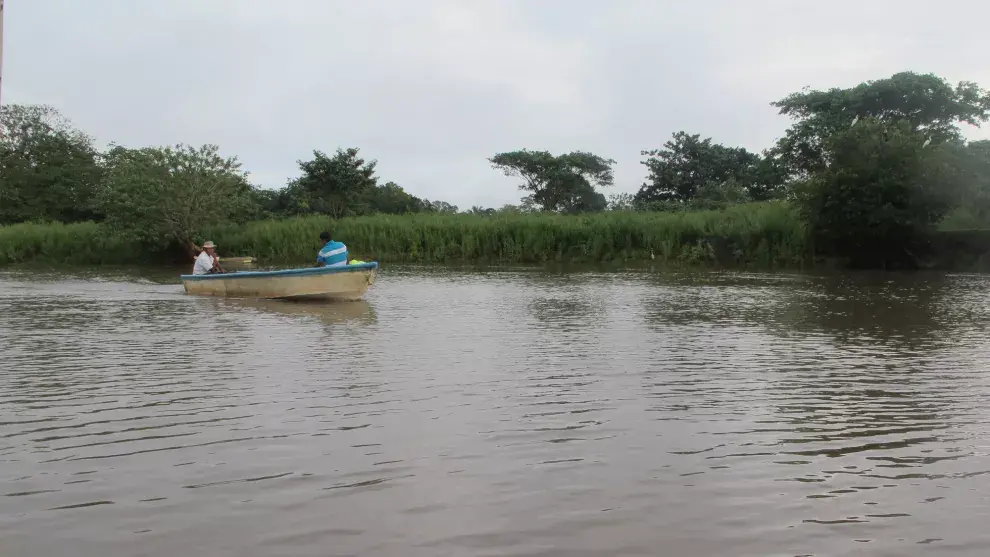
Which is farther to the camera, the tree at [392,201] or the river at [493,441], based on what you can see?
the tree at [392,201]

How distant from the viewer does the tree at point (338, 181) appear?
49625 millimetres

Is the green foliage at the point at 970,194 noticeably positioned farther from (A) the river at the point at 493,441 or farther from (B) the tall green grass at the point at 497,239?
(A) the river at the point at 493,441

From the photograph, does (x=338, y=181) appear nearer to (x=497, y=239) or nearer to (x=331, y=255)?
(x=497, y=239)

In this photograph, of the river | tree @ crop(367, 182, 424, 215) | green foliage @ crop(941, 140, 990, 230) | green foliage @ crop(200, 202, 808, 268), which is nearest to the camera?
the river

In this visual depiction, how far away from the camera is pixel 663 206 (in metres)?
48.4

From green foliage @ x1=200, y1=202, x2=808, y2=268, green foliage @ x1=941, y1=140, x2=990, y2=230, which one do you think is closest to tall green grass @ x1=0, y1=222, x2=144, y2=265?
green foliage @ x1=200, y1=202, x2=808, y2=268

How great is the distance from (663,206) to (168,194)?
2606 centimetres

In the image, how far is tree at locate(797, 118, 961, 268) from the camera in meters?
29.9

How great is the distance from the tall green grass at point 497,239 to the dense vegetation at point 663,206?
0.23ft

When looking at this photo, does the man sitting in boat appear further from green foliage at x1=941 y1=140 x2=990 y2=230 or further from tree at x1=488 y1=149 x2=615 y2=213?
tree at x1=488 y1=149 x2=615 y2=213

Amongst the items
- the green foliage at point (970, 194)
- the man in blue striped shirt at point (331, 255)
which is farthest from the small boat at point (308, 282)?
the green foliage at point (970, 194)

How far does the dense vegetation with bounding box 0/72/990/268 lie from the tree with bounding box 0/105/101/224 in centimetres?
19

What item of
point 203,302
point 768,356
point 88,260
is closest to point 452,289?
point 203,302

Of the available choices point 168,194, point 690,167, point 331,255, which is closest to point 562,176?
point 690,167
